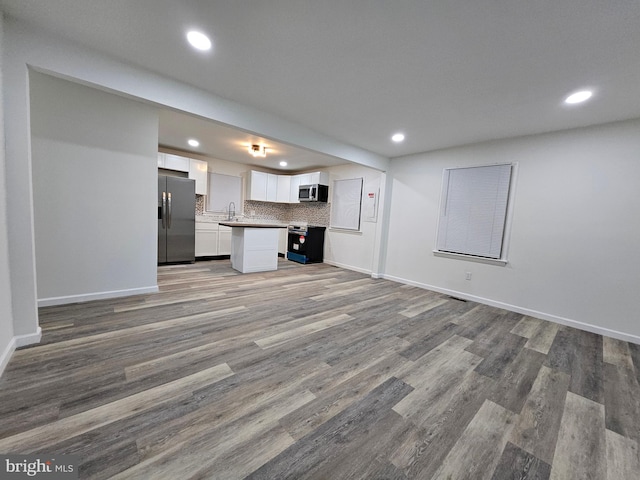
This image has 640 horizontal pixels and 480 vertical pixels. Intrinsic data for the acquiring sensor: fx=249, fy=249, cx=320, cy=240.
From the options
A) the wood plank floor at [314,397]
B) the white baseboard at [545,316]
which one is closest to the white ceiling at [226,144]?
the wood plank floor at [314,397]

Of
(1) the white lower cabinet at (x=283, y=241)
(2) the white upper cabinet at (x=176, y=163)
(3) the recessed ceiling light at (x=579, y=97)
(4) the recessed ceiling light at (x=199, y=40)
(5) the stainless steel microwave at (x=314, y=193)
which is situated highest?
(4) the recessed ceiling light at (x=199, y=40)

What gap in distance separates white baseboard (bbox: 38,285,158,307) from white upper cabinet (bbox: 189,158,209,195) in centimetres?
293

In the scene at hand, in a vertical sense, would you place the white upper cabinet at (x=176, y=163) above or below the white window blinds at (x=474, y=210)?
above

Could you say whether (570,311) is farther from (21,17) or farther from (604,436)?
(21,17)

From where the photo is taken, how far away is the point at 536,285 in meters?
3.29

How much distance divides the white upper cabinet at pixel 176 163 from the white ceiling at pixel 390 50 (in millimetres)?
3219

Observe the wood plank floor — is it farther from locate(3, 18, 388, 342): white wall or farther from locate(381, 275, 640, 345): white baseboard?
locate(3, 18, 388, 342): white wall

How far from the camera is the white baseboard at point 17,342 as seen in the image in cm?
173

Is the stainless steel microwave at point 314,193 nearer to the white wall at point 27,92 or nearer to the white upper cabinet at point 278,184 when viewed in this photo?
the white upper cabinet at point 278,184

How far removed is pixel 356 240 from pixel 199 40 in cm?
450

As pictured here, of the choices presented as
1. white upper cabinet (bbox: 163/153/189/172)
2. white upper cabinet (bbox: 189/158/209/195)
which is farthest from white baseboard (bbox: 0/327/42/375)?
white upper cabinet (bbox: 189/158/209/195)

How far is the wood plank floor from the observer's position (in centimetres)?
120

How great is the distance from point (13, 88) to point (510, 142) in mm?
5147

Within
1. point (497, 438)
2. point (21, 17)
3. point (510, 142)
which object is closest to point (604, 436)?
point (497, 438)
